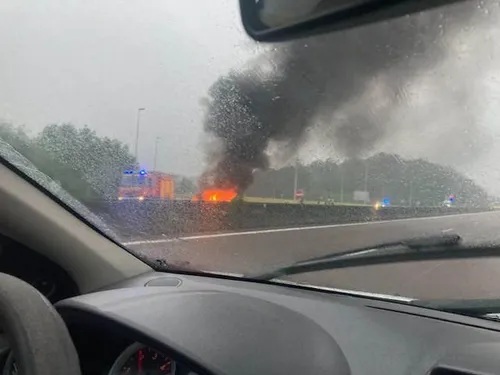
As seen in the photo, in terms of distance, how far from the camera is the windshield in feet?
8.53

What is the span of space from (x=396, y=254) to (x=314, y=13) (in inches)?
55.5

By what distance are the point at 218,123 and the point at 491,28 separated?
1.70m

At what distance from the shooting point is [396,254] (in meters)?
2.93

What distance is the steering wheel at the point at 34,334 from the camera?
1.78 metres

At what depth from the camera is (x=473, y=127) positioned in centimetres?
256

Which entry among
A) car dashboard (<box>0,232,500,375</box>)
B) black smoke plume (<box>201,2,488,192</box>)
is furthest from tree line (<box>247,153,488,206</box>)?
car dashboard (<box>0,232,500,375</box>)

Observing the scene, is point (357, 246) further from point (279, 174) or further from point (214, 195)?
point (214, 195)

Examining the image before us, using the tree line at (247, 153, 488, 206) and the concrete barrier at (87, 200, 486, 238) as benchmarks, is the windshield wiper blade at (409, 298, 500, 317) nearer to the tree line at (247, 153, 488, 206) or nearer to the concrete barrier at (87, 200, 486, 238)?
the tree line at (247, 153, 488, 206)

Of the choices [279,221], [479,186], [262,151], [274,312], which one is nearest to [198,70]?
[262,151]

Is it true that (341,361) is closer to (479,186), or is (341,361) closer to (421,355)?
(421,355)

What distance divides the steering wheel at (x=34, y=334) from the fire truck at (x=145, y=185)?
5.45 feet

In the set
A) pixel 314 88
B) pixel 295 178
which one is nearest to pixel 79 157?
pixel 295 178

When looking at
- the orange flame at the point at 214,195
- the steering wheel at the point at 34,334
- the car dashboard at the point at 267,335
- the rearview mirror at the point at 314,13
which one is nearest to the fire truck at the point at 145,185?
the orange flame at the point at 214,195

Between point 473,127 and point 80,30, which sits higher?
point 80,30
